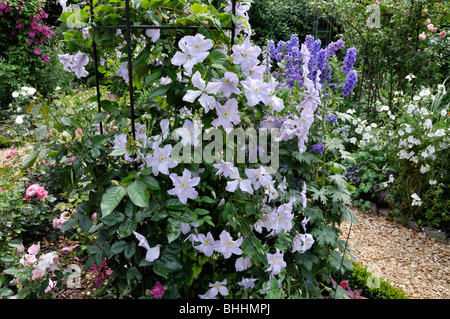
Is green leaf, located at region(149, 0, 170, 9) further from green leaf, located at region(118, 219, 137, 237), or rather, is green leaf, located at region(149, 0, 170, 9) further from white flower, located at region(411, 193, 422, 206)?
white flower, located at region(411, 193, 422, 206)

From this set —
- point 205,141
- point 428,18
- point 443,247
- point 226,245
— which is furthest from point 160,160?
point 428,18

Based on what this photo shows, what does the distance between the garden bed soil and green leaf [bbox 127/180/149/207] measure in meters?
1.22

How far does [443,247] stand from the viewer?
2.74 metres

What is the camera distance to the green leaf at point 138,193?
3.22ft

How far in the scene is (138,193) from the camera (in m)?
1.00

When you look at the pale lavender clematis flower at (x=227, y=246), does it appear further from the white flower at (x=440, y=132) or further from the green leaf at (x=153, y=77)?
the white flower at (x=440, y=132)

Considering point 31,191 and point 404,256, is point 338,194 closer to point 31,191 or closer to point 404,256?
point 404,256

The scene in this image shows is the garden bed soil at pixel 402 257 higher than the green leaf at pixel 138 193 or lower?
lower

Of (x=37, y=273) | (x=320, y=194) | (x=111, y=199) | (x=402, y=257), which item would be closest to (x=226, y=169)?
(x=111, y=199)

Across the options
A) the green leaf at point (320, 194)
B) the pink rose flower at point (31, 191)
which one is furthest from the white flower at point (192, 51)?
the pink rose flower at point (31, 191)

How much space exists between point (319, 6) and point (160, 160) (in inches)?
175

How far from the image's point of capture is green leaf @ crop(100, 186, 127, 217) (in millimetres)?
957

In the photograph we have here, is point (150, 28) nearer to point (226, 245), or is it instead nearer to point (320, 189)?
point (226, 245)

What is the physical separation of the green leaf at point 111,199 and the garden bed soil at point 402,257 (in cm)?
120
